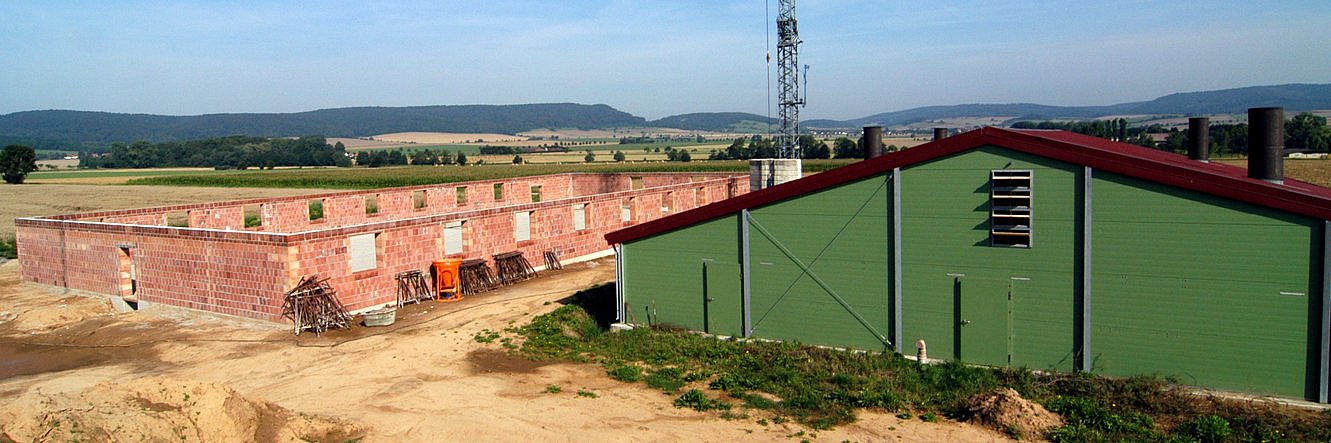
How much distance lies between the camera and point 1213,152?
74812 mm

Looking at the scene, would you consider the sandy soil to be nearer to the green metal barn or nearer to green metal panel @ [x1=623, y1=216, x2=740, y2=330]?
green metal panel @ [x1=623, y1=216, x2=740, y2=330]

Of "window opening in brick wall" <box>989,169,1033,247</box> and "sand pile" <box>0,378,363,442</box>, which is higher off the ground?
"window opening in brick wall" <box>989,169,1033,247</box>

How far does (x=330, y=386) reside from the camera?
531 inches

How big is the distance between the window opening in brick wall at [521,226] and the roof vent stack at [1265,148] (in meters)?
17.0

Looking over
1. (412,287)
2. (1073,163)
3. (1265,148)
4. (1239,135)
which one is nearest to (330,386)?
(412,287)

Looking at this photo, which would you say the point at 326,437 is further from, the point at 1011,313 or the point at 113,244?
the point at 113,244

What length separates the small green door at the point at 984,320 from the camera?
12734 millimetres

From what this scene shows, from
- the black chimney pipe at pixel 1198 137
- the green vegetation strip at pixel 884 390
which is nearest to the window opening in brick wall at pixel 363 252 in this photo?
the green vegetation strip at pixel 884 390

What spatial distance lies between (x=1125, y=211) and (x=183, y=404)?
39.3 feet

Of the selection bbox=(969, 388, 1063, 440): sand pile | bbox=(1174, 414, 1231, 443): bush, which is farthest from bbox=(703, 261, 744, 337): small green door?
bbox=(1174, 414, 1231, 443): bush

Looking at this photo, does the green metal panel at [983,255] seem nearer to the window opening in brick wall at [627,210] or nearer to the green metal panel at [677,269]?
the green metal panel at [677,269]

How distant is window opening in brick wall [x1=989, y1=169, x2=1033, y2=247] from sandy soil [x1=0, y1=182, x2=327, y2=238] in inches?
1993

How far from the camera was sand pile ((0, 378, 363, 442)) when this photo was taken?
9.23 metres

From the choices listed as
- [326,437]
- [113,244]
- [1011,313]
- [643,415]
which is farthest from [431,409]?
[113,244]
